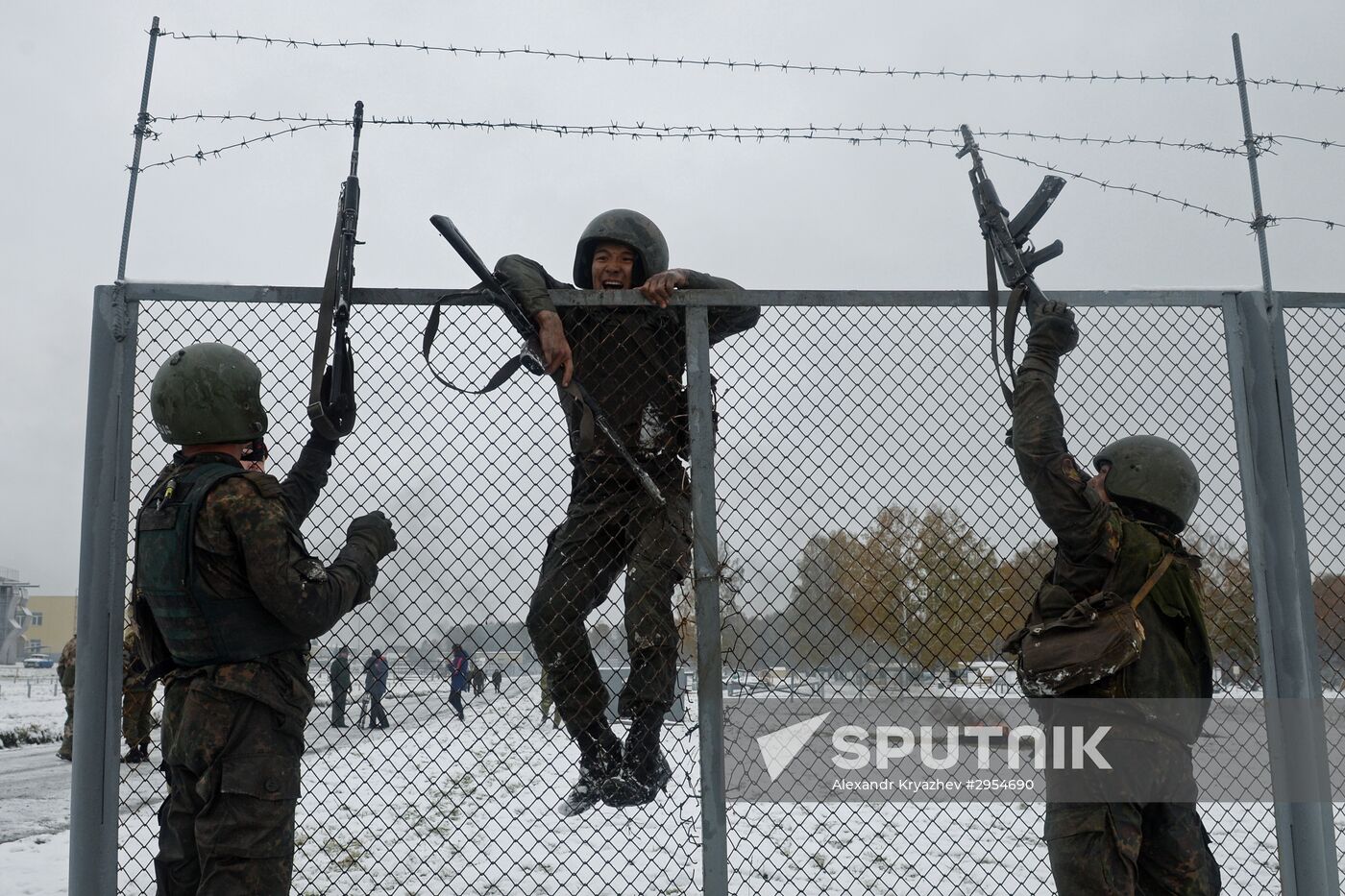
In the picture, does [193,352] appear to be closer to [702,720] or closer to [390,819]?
[702,720]

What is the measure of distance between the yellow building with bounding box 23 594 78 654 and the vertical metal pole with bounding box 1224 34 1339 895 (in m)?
131

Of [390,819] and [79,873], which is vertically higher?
Answer: [79,873]

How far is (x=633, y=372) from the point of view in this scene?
3447 mm

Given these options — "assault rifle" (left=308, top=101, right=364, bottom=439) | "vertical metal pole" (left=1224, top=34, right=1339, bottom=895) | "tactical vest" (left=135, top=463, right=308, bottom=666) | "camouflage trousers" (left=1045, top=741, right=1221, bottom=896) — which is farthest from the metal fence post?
"tactical vest" (left=135, top=463, right=308, bottom=666)

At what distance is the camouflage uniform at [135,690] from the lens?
2.97 m

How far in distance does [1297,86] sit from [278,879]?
14.8ft

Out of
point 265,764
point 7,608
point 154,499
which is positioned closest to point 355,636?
point 265,764

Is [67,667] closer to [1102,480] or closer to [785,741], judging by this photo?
[785,741]

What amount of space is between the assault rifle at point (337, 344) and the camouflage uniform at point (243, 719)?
305 millimetres

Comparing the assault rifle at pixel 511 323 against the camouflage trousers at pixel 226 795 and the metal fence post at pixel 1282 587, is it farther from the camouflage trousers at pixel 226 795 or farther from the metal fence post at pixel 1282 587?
the metal fence post at pixel 1282 587

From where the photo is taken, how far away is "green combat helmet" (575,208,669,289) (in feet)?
12.5

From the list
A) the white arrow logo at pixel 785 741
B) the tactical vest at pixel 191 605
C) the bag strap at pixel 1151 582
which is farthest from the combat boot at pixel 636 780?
the bag strap at pixel 1151 582

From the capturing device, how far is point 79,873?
2.80 m

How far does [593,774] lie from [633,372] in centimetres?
141
